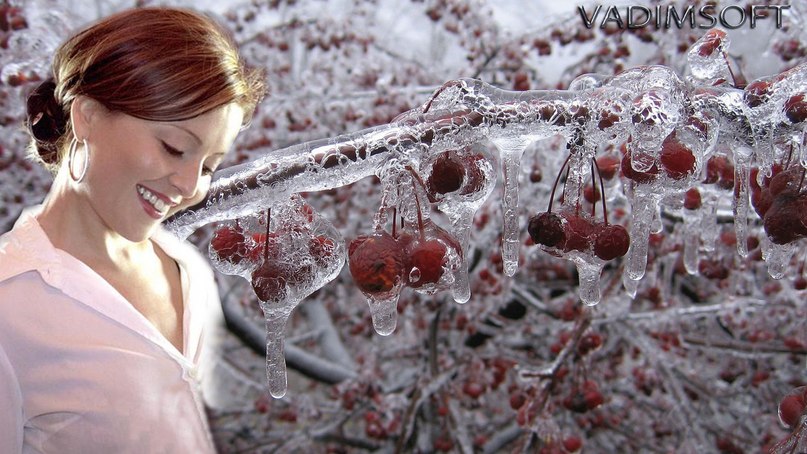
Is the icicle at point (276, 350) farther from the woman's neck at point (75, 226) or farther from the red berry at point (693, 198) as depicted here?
the red berry at point (693, 198)

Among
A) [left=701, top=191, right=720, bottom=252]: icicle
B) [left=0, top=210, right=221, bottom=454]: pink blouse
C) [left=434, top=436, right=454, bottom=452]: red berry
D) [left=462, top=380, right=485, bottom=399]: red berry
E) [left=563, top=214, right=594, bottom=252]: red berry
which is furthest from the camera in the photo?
[left=434, top=436, right=454, bottom=452]: red berry

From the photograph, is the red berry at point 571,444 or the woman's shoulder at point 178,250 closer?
the woman's shoulder at point 178,250

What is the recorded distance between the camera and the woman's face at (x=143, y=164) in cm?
50

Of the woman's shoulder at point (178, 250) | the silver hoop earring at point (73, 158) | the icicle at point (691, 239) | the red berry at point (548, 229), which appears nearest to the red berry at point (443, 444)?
the icicle at point (691, 239)

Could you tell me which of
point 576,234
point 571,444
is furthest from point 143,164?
point 571,444

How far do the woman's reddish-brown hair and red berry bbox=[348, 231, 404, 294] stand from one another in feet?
0.56

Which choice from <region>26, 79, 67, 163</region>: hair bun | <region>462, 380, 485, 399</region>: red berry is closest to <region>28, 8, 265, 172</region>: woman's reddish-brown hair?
<region>26, 79, 67, 163</region>: hair bun

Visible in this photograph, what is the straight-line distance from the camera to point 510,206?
516mm

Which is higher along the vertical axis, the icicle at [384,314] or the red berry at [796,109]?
the red berry at [796,109]

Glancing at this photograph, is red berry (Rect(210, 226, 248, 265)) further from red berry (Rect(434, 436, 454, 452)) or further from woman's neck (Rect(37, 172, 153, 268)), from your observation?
red berry (Rect(434, 436, 454, 452))

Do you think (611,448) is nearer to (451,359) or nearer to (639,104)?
(451,359)

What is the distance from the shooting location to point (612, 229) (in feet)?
1.89

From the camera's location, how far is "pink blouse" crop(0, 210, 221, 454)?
0.46 m

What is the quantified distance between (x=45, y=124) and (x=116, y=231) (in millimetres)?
113
